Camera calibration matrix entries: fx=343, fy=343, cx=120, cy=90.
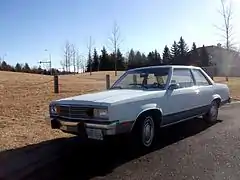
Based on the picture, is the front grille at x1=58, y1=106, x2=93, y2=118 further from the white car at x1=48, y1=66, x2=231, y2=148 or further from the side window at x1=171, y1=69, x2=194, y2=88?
the side window at x1=171, y1=69, x2=194, y2=88

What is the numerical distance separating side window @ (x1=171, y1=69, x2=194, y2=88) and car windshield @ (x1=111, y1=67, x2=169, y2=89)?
23 centimetres

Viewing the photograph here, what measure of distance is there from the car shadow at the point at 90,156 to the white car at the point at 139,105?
356mm

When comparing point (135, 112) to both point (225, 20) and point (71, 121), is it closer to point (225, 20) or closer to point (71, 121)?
point (71, 121)

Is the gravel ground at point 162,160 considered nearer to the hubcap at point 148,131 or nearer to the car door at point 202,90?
the hubcap at point 148,131

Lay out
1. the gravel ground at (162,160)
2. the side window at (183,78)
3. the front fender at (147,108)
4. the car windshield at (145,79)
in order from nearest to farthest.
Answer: the gravel ground at (162,160), the front fender at (147,108), the car windshield at (145,79), the side window at (183,78)

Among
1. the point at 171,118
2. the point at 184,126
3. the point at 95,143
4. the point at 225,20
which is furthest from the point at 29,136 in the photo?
the point at 225,20

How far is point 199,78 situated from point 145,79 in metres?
1.77

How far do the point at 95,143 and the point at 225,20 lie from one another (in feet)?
92.9

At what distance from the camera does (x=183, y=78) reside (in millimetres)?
8031

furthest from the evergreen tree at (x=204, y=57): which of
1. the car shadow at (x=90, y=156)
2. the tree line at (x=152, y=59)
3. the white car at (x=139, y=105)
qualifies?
the car shadow at (x=90, y=156)

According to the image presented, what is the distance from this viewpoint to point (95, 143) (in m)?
6.97

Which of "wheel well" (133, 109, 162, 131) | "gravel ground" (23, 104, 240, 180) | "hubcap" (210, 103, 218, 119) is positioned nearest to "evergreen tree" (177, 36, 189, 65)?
"hubcap" (210, 103, 218, 119)

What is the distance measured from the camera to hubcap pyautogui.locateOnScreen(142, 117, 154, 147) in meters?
6.40

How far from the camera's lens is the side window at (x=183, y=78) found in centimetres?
774
